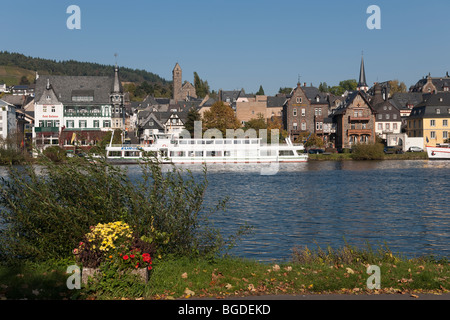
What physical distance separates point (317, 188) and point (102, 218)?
3402 centimetres

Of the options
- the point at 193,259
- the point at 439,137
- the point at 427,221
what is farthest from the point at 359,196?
the point at 439,137

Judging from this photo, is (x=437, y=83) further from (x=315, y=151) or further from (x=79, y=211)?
(x=79, y=211)

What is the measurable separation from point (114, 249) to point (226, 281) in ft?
7.79

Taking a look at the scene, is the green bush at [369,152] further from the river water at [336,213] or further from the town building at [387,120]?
the river water at [336,213]

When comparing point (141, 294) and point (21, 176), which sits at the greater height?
point (21, 176)

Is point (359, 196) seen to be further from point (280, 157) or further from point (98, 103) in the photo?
point (98, 103)

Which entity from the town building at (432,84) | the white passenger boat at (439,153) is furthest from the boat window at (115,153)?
the town building at (432,84)

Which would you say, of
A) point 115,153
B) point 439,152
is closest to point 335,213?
point 115,153

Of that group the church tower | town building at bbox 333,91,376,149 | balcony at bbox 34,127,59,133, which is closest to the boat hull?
town building at bbox 333,91,376,149

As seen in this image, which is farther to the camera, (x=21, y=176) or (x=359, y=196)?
(x=359, y=196)

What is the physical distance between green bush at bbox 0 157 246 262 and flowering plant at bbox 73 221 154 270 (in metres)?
0.77

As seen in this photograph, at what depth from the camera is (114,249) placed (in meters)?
9.52
